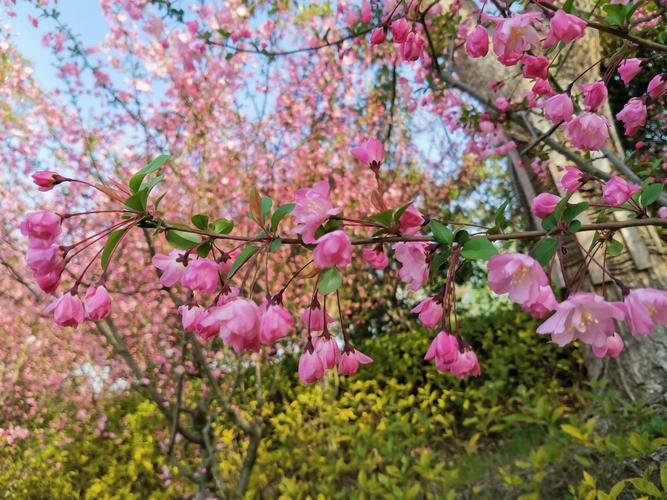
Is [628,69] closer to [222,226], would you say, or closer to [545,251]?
[545,251]

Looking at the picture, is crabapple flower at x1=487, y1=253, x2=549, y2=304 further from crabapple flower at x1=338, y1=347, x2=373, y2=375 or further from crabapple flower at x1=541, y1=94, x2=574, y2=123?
crabapple flower at x1=541, y1=94, x2=574, y2=123

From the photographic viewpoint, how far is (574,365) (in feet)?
18.2

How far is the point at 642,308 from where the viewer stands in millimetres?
853

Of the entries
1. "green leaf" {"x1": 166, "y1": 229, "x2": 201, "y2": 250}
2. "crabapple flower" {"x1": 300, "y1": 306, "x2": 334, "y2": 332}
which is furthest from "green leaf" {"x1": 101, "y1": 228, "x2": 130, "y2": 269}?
"crabapple flower" {"x1": 300, "y1": 306, "x2": 334, "y2": 332}

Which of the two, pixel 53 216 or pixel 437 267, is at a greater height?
pixel 53 216

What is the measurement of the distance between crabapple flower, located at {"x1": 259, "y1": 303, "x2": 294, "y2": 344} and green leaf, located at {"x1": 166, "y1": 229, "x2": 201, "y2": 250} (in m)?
0.19

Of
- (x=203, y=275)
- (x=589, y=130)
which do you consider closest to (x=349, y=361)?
(x=203, y=275)

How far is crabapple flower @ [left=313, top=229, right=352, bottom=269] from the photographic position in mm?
760

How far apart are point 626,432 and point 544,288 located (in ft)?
9.34

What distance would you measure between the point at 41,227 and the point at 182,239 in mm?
253

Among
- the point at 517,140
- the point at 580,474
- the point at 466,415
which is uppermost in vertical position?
the point at 517,140

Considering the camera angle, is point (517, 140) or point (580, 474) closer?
point (580, 474)

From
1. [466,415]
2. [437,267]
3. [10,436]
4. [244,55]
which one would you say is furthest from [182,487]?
[244,55]

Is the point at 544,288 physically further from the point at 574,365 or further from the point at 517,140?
the point at 574,365
